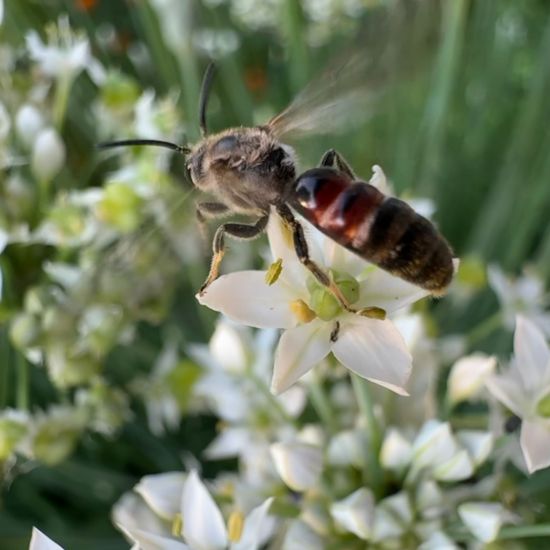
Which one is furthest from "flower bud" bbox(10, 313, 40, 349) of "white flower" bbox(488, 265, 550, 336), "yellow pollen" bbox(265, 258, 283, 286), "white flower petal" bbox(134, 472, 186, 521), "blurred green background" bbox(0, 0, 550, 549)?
"white flower" bbox(488, 265, 550, 336)

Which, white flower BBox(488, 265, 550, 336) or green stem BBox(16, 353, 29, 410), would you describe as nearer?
green stem BBox(16, 353, 29, 410)

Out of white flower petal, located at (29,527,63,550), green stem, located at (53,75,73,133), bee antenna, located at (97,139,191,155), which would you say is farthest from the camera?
green stem, located at (53,75,73,133)

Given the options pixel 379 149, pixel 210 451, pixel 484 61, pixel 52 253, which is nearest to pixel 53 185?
pixel 52 253

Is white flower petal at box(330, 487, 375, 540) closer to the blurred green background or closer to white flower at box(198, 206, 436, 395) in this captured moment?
white flower at box(198, 206, 436, 395)

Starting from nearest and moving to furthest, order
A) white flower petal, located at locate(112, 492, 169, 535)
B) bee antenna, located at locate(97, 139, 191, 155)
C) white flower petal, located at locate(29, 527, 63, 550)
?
white flower petal, located at locate(29, 527, 63, 550) → bee antenna, located at locate(97, 139, 191, 155) → white flower petal, located at locate(112, 492, 169, 535)

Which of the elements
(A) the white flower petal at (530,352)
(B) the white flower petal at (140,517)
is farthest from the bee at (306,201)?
(B) the white flower petal at (140,517)

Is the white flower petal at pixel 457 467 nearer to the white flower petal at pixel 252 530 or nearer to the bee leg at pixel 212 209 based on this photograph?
the white flower petal at pixel 252 530
